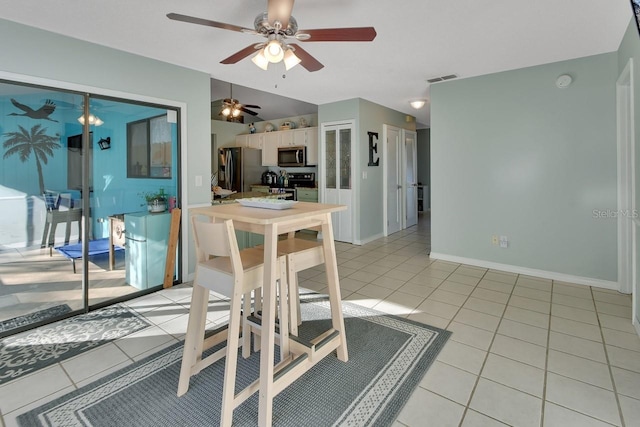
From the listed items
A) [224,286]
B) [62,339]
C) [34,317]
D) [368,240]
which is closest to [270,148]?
[368,240]

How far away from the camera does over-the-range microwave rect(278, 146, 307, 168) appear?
21.0 ft

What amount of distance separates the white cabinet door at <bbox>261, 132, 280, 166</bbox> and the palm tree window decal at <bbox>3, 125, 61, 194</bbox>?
4458 millimetres

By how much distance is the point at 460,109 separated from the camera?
13.7ft

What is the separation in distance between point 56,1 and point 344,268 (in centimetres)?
364

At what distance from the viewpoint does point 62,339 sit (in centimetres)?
238

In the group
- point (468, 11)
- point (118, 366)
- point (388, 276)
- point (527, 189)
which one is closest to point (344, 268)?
point (388, 276)

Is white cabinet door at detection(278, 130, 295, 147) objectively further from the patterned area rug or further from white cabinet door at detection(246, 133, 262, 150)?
the patterned area rug

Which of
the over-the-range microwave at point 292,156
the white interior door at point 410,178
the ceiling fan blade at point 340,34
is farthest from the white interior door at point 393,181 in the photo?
the ceiling fan blade at point 340,34

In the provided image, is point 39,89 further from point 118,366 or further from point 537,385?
point 537,385

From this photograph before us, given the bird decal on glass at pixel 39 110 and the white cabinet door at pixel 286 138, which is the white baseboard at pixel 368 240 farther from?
the bird decal on glass at pixel 39 110

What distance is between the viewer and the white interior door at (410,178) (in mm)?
6773

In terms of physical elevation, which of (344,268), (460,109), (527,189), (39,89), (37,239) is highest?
(460,109)

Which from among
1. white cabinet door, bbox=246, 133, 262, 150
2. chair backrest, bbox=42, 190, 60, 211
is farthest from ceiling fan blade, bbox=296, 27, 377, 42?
white cabinet door, bbox=246, 133, 262, 150

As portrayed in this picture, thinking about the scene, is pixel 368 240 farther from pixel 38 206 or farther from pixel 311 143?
pixel 38 206
